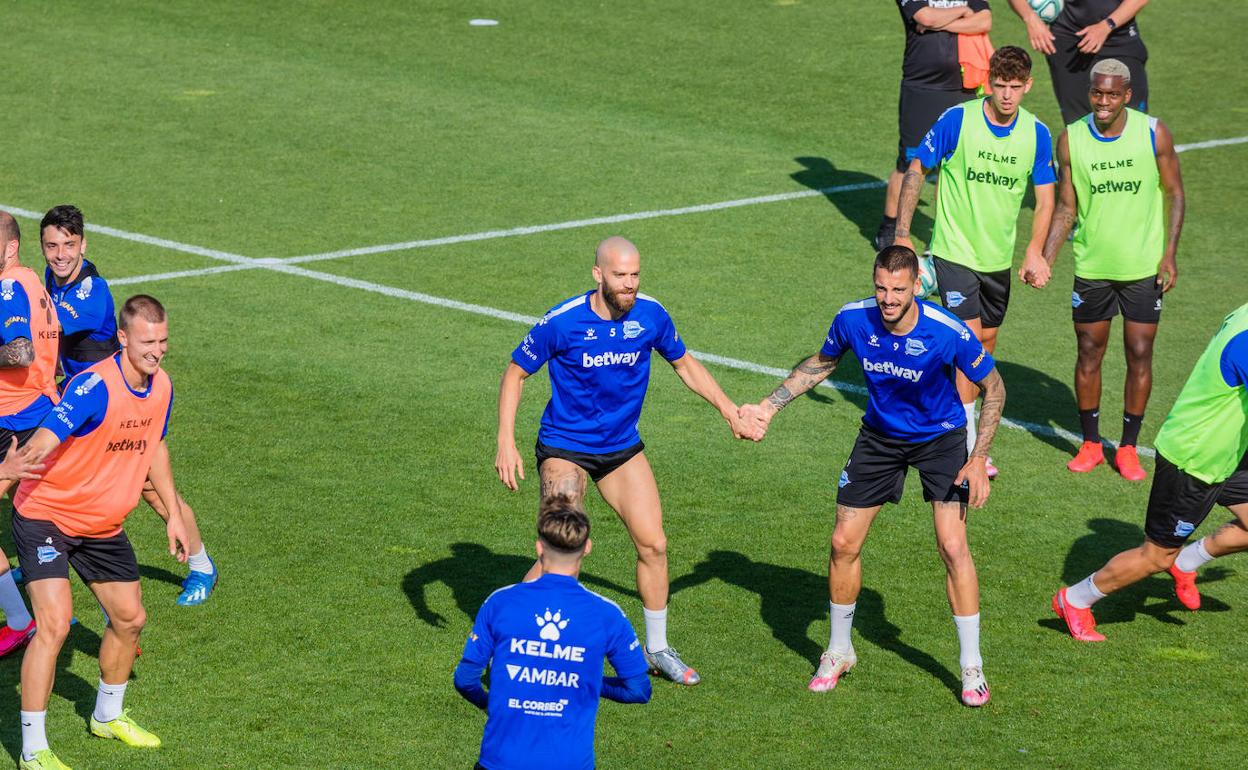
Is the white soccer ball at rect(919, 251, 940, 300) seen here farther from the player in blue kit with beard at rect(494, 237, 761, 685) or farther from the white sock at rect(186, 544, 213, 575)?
the white sock at rect(186, 544, 213, 575)

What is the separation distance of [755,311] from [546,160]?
18.2 feet

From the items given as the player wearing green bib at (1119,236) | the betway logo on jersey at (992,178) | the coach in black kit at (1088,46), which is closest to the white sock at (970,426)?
the player wearing green bib at (1119,236)

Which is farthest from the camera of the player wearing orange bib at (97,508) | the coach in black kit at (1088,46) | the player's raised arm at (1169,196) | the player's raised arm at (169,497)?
the coach in black kit at (1088,46)

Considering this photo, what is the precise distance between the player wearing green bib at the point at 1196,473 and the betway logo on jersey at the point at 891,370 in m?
1.50

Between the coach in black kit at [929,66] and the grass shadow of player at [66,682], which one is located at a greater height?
the coach in black kit at [929,66]

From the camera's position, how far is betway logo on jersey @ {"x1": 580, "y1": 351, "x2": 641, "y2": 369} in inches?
354

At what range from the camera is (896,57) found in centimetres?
2433

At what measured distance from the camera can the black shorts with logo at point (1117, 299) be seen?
40.1 feet

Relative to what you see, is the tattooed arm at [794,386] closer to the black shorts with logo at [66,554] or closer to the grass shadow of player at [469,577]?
the grass shadow of player at [469,577]

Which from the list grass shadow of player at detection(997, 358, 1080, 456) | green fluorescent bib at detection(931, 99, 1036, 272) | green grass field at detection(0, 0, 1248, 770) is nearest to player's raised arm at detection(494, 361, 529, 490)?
green grass field at detection(0, 0, 1248, 770)

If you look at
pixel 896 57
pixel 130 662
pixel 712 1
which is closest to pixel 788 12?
pixel 712 1

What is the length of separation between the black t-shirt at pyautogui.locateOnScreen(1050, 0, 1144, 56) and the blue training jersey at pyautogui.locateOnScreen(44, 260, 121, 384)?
11625 mm

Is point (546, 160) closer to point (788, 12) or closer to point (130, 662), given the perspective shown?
point (788, 12)

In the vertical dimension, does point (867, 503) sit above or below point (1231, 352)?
below
